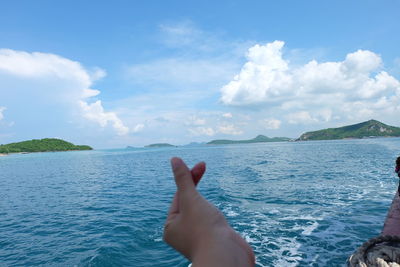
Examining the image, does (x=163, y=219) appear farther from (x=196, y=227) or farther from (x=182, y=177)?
(x=182, y=177)

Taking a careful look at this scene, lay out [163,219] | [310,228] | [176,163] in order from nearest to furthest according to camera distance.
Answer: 1. [176,163]
2. [310,228]
3. [163,219]

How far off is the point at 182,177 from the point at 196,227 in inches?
22.0

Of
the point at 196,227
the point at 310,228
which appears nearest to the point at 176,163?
the point at 196,227

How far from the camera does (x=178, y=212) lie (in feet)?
8.48

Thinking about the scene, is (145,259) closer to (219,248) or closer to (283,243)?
(283,243)

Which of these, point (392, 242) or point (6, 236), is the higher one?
point (392, 242)

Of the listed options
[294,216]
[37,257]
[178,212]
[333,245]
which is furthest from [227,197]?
[178,212]

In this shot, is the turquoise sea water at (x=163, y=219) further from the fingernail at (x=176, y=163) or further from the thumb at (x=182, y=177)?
the fingernail at (x=176, y=163)

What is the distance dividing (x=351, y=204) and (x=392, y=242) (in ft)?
38.4

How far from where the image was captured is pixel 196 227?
Result: 2.46 m

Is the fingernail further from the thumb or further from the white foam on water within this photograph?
the white foam on water

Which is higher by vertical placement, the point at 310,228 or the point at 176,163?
the point at 176,163

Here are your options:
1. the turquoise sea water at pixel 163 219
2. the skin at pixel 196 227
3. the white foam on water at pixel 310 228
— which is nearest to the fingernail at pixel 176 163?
the skin at pixel 196 227

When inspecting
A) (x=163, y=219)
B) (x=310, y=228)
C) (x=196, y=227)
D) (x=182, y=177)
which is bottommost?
(x=163, y=219)
